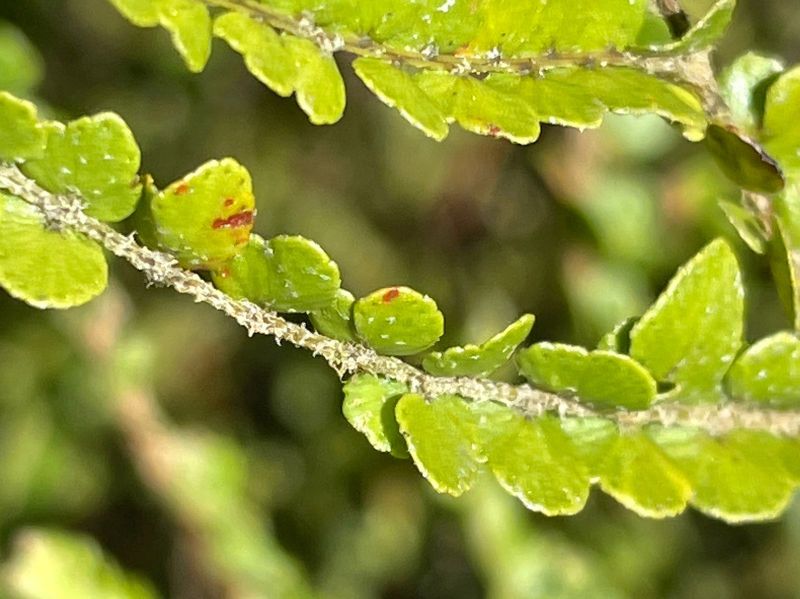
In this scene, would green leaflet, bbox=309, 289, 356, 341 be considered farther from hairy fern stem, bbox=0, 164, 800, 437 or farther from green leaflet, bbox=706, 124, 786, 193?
green leaflet, bbox=706, 124, 786, 193

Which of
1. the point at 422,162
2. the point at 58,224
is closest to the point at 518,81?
the point at 58,224

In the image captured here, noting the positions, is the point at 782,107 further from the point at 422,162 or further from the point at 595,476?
the point at 422,162

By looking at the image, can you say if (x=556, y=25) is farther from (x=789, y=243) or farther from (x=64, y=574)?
(x=64, y=574)

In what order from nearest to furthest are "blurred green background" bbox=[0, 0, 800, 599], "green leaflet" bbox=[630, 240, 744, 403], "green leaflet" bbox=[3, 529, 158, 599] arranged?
"green leaflet" bbox=[630, 240, 744, 403], "green leaflet" bbox=[3, 529, 158, 599], "blurred green background" bbox=[0, 0, 800, 599]

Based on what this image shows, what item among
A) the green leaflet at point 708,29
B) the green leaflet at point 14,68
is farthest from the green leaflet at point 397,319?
the green leaflet at point 14,68

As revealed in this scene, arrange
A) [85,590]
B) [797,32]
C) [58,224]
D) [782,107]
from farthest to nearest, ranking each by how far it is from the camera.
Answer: [797,32] → [85,590] → [782,107] → [58,224]

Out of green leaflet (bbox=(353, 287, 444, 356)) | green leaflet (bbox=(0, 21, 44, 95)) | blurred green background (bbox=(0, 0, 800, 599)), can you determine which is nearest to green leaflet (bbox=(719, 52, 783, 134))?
green leaflet (bbox=(353, 287, 444, 356))

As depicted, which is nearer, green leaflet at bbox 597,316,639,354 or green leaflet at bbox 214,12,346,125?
green leaflet at bbox 214,12,346,125
